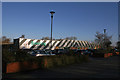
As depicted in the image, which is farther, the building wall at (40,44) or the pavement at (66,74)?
the building wall at (40,44)

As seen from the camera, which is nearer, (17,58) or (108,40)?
(17,58)

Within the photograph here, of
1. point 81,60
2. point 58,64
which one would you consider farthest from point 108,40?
point 58,64

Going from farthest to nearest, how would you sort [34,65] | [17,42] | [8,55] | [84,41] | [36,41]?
[84,41], [36,41], [17,42], [34,65], [8,55]

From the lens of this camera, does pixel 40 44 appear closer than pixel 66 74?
No

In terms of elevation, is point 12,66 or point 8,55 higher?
point 8,55

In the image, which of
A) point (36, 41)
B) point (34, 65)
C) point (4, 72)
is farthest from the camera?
point (36, 41)

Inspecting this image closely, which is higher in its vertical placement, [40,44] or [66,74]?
[40,44]

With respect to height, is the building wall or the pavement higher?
the building wall

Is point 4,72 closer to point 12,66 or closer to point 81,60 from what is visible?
point 12,66

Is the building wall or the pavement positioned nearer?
the pavement

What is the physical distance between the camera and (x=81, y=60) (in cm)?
1625

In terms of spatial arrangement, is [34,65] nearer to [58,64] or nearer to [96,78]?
[58,64]

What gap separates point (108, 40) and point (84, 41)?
21501mm

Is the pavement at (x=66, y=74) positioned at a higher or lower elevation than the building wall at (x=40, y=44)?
lower
